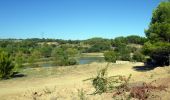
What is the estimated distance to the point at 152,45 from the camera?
1190 inches

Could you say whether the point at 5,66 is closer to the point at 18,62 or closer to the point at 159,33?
the point at 18,62

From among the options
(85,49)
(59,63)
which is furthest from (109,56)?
(85,49)

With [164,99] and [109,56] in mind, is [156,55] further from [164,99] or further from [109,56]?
[109,56]

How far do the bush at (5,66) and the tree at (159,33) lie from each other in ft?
50.3

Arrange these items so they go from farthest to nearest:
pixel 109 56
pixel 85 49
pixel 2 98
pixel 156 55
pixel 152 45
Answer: pixel 85 49 → pixel 109 56 → pixel 156 55 → pixel 152 45 → pixel 2 98

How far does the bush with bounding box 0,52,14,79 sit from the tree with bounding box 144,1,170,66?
15329mm

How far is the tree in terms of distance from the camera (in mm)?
29938

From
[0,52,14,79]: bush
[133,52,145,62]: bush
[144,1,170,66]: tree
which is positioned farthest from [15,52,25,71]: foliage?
[133,52,145,62]: bush

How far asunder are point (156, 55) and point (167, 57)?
131 centimetres

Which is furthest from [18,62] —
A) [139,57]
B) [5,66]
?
[139,57]

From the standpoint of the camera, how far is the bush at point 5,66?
32791 mm

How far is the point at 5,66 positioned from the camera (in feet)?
109

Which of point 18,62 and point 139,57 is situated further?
point 139,57

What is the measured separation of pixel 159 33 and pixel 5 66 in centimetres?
1724
